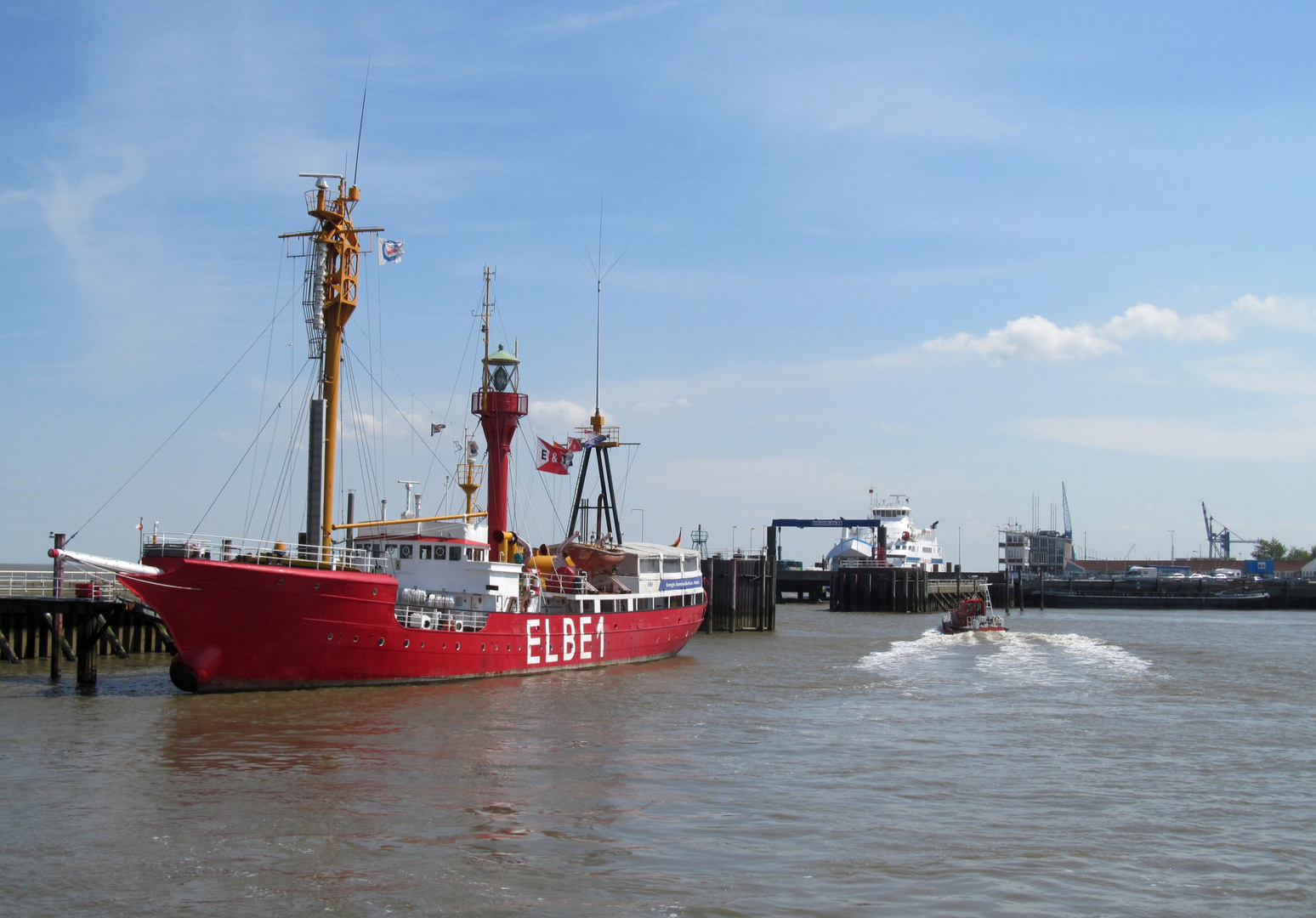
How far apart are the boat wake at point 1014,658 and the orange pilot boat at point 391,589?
916cm

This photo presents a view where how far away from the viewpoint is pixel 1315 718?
2617 cm

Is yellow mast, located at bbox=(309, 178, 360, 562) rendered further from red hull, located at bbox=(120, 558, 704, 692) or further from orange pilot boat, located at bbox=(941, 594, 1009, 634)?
orange pilot boat, located at bbox=(941, 594, 1009, 634)

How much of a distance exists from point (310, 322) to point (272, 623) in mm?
9833

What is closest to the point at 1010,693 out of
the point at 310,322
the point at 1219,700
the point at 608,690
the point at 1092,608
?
the point at 1219,700

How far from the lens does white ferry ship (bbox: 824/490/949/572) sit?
9925cm

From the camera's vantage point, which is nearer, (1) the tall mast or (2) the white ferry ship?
(1) the tall mast

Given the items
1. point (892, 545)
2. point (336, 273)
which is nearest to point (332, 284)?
point (336, 273)

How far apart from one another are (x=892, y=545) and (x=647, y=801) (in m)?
90.5

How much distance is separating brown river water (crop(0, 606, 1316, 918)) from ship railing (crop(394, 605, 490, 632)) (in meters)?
1.67

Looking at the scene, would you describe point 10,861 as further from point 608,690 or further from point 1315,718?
point 1315,718

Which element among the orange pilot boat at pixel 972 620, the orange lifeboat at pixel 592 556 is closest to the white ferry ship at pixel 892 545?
the orange pilot boat at pixel 972 620

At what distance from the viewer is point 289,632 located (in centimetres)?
2483

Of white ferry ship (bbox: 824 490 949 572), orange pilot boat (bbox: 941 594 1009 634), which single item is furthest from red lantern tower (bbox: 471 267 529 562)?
white ferry ship (bbox: 824 490 949 572)

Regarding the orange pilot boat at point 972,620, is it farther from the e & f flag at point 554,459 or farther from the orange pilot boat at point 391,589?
the e & f flag at point 554,459
